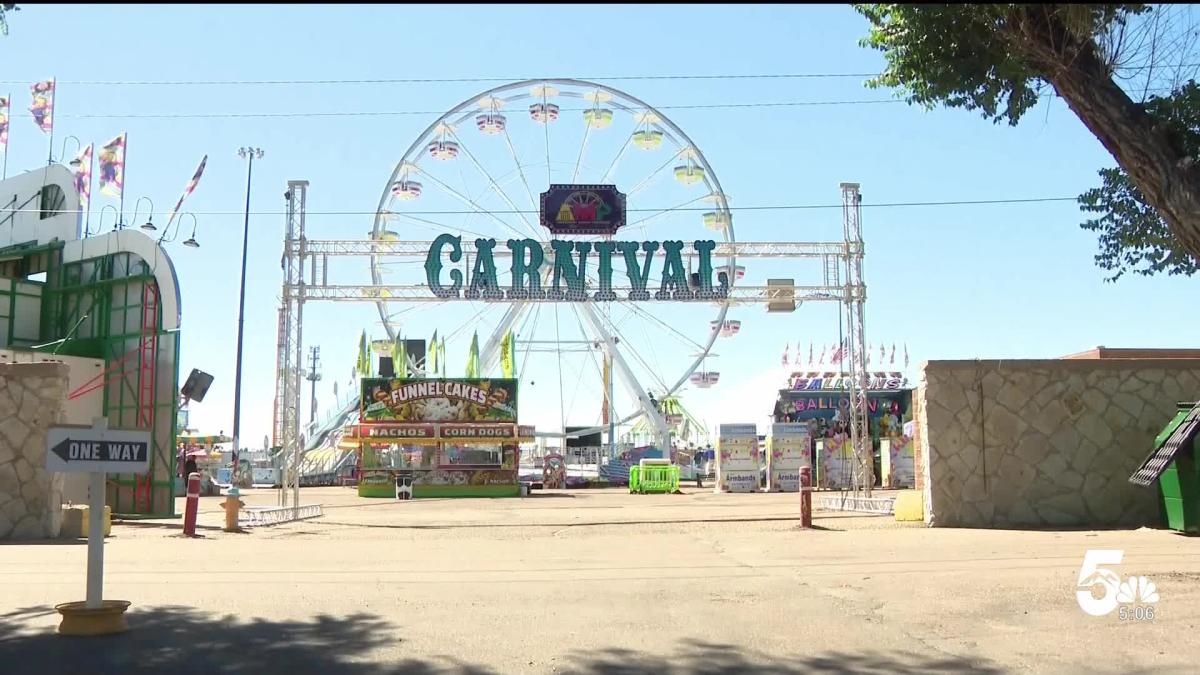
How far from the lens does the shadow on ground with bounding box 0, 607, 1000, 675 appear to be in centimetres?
587

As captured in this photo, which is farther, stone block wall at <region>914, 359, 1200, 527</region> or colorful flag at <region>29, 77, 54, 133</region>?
colorful flag at <region>29, 77, 54, 133</region>

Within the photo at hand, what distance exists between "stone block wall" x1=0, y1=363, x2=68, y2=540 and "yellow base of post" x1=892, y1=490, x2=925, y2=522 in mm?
12492

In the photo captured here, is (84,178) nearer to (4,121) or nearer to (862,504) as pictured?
(4,121)

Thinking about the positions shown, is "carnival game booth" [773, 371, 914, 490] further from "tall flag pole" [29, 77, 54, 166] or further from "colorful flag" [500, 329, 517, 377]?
"tall flag pole" [29, 77, 54, 166]

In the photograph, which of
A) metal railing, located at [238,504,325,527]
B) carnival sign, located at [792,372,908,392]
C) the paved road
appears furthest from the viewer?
carnival sign, located at [792,372,908,392]

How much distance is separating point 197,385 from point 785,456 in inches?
766

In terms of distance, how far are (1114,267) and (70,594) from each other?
33.5 ft

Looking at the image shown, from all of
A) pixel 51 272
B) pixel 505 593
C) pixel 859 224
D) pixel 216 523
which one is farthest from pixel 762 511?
pixel 51 272

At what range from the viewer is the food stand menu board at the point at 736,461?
117ft

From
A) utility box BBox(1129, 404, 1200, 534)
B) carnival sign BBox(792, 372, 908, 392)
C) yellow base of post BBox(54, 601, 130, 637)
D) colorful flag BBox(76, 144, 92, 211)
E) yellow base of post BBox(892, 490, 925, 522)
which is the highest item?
colorful flag BBox(76, 144, 92, 211)

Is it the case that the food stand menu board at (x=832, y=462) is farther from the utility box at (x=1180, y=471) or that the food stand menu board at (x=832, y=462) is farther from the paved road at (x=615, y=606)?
the utility box at (x=1180, y=471)

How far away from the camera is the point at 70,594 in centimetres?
859

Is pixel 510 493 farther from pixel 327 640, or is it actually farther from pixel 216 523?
pixel 327 640

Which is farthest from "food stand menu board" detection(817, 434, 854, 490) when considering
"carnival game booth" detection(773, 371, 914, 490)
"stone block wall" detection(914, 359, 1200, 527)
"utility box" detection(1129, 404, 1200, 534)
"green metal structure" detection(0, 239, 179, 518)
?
"utility box" detection(1129, 404, 1200, 534)
